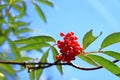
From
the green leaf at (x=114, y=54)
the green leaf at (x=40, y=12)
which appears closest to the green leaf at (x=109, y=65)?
the green leaf at (x=114, y=54)

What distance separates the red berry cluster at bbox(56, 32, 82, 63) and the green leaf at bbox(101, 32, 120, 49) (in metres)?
0.13

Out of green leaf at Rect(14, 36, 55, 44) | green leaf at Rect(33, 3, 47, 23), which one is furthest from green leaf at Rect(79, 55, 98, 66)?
green leaf at Rect(33, 3, 47, 23)

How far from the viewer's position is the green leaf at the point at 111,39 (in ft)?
5.53

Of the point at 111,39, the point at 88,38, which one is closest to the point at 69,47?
the point at 88,38

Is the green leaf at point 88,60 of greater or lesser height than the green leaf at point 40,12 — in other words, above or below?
below

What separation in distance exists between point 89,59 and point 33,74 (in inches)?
14.5

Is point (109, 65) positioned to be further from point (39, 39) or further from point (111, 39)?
point (39, 39)

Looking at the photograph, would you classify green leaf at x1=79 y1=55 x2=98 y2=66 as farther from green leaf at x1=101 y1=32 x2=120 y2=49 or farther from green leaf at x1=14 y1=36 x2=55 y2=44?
green leaf at x1=14 y1=36 x2=55 y2=44

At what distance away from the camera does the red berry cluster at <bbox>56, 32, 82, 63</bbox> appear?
171 cm

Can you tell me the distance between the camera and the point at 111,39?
67.6 inches

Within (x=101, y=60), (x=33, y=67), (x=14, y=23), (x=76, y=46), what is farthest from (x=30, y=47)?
(x=14, y=23)

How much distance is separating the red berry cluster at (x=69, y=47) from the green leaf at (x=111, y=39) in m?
0.13

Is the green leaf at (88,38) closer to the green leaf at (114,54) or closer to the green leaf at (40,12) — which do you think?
the green leaf at (114,54)

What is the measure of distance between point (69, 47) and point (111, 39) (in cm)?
22
